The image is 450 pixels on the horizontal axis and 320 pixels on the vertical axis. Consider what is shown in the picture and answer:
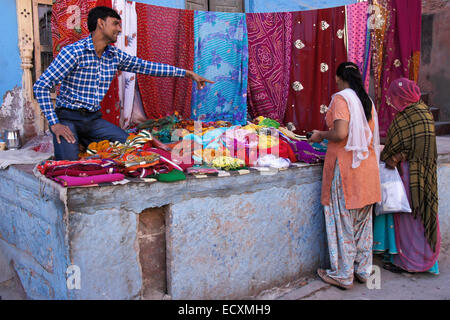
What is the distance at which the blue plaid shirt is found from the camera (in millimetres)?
3145

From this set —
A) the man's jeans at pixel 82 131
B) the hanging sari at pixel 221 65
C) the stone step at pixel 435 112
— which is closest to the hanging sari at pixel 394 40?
the hanging sari at pixel 221 65

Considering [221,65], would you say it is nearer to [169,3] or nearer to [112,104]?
[169,3]

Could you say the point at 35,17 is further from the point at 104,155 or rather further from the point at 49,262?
the point at 49,262

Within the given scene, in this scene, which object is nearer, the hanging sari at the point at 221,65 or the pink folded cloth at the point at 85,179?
the pink folded cloth at the point at 85,179

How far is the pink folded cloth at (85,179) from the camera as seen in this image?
2.38 m

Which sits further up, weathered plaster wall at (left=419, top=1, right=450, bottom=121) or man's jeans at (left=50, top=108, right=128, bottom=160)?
weathered plaster wall at (left=419, top=1, right=450, bottom=121)

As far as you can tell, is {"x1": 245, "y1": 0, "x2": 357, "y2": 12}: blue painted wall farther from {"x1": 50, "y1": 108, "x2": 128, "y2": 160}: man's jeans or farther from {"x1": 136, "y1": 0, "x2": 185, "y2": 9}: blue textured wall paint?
{"x1": 50, "y1": 108, "x2": 128, "y2": 160}: man's jeans

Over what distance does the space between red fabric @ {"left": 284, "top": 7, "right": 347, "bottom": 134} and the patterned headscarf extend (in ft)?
5.17

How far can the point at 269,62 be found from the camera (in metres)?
4.82

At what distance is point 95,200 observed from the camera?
242 cm

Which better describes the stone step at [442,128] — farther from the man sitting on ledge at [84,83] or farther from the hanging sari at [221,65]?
the man sitting on ledge at [84,83]

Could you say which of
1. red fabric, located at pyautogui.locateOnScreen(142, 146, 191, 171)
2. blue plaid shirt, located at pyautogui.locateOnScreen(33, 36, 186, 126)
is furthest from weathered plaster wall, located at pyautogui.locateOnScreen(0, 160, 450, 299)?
blue plaid shirt, located at pyautogui.locateOnScreen(33, 36, 186, 126)

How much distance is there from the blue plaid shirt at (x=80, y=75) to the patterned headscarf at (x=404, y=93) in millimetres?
2149
